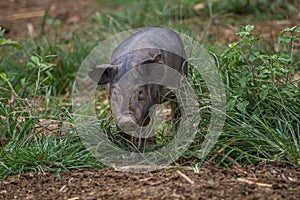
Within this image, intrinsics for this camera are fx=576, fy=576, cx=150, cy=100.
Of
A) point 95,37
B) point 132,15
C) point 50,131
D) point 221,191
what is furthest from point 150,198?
point 132,15

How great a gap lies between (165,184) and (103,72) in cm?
113

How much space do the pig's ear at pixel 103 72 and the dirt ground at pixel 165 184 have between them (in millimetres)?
749

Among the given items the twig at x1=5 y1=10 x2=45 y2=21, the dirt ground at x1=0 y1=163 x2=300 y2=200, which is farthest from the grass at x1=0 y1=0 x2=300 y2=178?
the twig at x1=5 y1=10 x2=45 y2=21

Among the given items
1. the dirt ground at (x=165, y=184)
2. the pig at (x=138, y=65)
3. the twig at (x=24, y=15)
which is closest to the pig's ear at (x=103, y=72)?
the pig at (x=138, y=65)

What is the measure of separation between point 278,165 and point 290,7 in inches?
185

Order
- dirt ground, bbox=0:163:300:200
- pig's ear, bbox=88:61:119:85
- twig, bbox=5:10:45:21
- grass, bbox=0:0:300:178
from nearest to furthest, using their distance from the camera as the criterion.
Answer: dirt ground, bbox=0:163:300:200
grass, bbox=0:0:300:178
pig's ear, bbox=88:61:119:85
twig, bbox=5:10:45:21

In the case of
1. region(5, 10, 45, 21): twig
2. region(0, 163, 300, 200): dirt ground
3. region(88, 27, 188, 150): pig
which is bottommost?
region(0, 163, 300, 200): dirt ground

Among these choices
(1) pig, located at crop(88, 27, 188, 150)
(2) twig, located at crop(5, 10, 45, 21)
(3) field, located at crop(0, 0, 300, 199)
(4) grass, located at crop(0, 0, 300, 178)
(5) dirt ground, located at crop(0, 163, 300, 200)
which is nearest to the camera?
(5) dirt ground, located at crop(0, 163, 300, 200)

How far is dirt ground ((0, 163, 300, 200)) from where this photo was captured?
3.57m

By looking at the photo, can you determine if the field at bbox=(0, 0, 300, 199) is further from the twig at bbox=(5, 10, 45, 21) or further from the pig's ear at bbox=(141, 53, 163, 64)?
the twig at bbox=(5, 10, 45, 21)

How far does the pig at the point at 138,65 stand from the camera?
170 inches

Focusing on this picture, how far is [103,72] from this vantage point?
4461 millimetres

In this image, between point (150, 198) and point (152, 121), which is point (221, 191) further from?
point (152, 121)

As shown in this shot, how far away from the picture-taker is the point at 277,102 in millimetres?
4438
